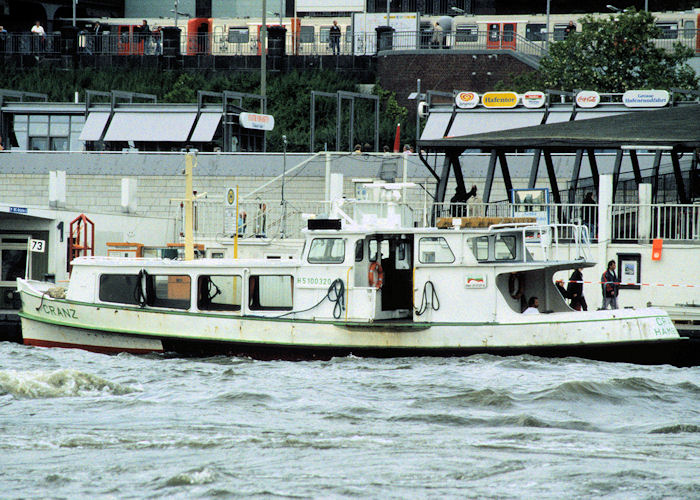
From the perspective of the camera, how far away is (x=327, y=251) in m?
21.2

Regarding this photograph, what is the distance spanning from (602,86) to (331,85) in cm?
1446

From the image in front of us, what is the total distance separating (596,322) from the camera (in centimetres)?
2016

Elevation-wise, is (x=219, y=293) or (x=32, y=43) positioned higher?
Result: (x=32, y=43)

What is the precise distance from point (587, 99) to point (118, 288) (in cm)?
2151

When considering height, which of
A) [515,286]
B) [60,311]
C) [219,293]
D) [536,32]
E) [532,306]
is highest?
[536,32]

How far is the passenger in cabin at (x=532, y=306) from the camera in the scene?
68.2 ft

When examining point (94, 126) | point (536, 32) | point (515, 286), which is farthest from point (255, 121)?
point (515, 286)

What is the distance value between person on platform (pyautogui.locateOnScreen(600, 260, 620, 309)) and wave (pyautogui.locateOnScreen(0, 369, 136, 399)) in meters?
10.7

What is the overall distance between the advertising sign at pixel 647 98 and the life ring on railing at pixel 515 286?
18.7 meters

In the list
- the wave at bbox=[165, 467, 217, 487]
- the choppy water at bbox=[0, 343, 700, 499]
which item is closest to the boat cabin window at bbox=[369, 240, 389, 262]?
the choppy water at bbox=[0, 343, 700, 499]

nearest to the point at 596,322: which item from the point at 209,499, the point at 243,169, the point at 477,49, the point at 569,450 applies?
the point at 569,450

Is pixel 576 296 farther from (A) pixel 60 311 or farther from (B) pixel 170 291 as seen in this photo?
(A) pixel 60 311

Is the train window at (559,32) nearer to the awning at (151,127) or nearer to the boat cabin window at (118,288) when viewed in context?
the awning at (151,127)

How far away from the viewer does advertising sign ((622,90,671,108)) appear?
125 feet
